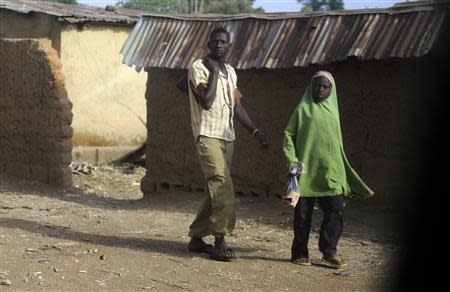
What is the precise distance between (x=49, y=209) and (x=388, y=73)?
410 cm

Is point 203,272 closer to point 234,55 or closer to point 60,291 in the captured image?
point 60,291

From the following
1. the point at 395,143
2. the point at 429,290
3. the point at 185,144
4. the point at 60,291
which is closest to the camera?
the point at 429,290

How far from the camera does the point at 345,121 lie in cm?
883

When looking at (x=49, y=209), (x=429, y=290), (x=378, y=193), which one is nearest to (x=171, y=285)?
(x=429, y=290)

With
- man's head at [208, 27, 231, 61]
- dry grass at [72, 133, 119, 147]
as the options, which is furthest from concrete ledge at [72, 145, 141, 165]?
man's head at [208, 27, 231, 61]

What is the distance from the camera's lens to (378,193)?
862 cm

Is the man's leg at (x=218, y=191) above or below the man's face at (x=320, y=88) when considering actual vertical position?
below

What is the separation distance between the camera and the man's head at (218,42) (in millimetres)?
6672

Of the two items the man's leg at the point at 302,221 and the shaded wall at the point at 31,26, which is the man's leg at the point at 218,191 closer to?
the man's leg at the point at 302,221

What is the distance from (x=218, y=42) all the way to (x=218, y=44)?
19mm

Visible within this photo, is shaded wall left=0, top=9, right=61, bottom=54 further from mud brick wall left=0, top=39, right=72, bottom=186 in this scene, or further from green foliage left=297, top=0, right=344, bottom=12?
green foliage left=297, top=0, right=344, bottom=12

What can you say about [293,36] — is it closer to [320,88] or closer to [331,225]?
[320,88]

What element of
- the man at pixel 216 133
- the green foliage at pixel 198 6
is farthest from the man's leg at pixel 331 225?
the green foliage at pixel 198 6

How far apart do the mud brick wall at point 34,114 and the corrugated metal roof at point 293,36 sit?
1.19 metres
